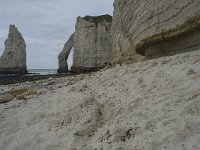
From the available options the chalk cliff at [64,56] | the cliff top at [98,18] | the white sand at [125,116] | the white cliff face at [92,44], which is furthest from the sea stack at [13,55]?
the white sand at [125,116]

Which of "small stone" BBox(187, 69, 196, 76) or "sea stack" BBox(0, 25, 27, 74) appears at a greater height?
"sea stack" BBox(0, 25, 27, 74)

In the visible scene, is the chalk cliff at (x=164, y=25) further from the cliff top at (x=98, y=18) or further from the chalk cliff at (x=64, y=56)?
the chalk cliff at (x=64, y=56)

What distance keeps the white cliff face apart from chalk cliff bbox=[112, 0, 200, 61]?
41.1 metres

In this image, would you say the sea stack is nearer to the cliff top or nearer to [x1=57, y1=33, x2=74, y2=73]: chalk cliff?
[x1=57, y1=33, x2=74, y2=73]: chalk cliff

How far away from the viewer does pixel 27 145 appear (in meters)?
6.23

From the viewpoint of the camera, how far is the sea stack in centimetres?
6359

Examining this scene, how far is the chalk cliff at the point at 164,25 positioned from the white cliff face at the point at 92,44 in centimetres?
4106

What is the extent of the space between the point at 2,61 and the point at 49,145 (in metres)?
60.8

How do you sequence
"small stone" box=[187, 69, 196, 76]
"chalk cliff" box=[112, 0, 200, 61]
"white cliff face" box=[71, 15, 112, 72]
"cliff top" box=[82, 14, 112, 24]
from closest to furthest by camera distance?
"small stone" box=[187, 69, 196, 76] < "chalk cliff" box=[112, 0, 200, 61] < "white cliff face" box=[71, 15, 112, 72] < "cliff top" box=[82, 14, 112, 24]

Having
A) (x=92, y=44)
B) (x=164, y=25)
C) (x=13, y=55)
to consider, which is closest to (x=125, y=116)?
(x=164, y=25)

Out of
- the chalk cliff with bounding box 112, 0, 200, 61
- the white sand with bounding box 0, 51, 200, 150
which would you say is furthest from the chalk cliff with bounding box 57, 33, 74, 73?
the white sand with bounding box 0, 51, 200, 150

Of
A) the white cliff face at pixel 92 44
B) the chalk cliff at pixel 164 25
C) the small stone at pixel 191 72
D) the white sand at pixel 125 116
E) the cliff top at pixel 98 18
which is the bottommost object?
the white sand at pixel 125 116

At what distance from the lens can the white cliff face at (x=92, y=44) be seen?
5434 cm

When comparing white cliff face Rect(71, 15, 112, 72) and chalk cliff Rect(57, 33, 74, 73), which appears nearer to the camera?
white cliff face Rect(71, 15, 112, 72)
